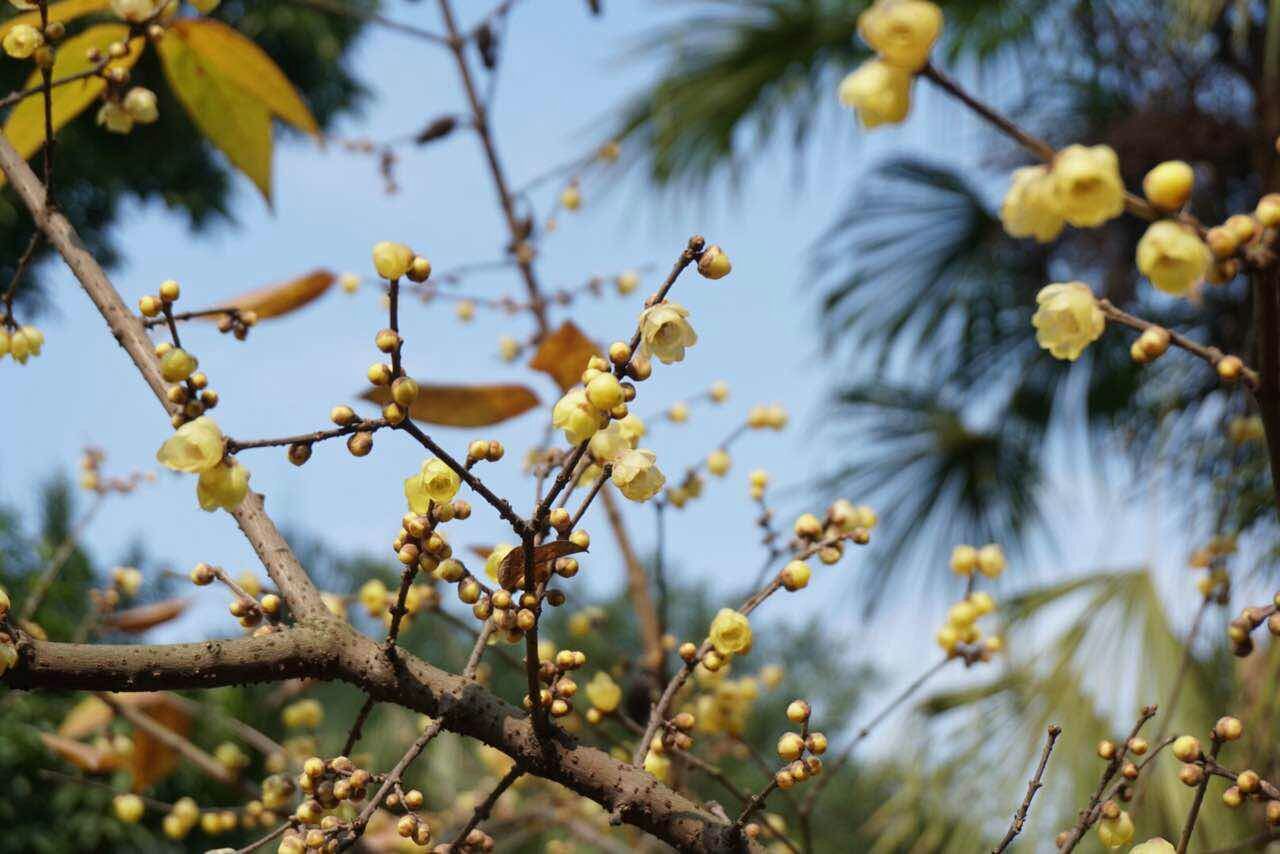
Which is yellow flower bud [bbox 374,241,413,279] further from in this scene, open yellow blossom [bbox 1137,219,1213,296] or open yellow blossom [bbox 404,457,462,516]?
open yellow blossom [bbox 1137,219,1213,296]

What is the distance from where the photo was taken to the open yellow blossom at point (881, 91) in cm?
29

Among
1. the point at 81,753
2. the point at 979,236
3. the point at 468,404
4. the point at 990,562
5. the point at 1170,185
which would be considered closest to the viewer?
the point at 1170,185

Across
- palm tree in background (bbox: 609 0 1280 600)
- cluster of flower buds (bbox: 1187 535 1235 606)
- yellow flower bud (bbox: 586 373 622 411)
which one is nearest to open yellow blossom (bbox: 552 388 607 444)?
yellow flower bud (bbox: 586 373 622 411)

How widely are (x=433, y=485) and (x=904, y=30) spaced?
0.65 feet

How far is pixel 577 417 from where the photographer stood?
1.08 feet

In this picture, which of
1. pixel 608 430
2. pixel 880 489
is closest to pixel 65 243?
pixel 608 430

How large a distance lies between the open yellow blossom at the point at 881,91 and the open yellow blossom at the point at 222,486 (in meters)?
0.20

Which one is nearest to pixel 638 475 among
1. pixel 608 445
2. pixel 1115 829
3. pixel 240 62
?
pixel 608 445

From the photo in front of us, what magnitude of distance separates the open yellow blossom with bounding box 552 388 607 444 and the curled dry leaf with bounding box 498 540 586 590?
4cm

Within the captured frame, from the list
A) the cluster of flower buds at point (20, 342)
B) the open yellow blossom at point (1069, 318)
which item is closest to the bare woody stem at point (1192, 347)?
the open yellow blossom at point (1069, 318)

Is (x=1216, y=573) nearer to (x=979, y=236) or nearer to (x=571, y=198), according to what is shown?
(x=571, y=198)

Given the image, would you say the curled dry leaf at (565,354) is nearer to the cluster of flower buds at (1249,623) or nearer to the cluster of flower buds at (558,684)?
the cluster of flower buds at (558,684)

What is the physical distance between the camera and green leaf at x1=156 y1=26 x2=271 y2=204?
1.93 feet

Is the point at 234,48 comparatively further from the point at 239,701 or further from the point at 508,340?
the point at 239,701
